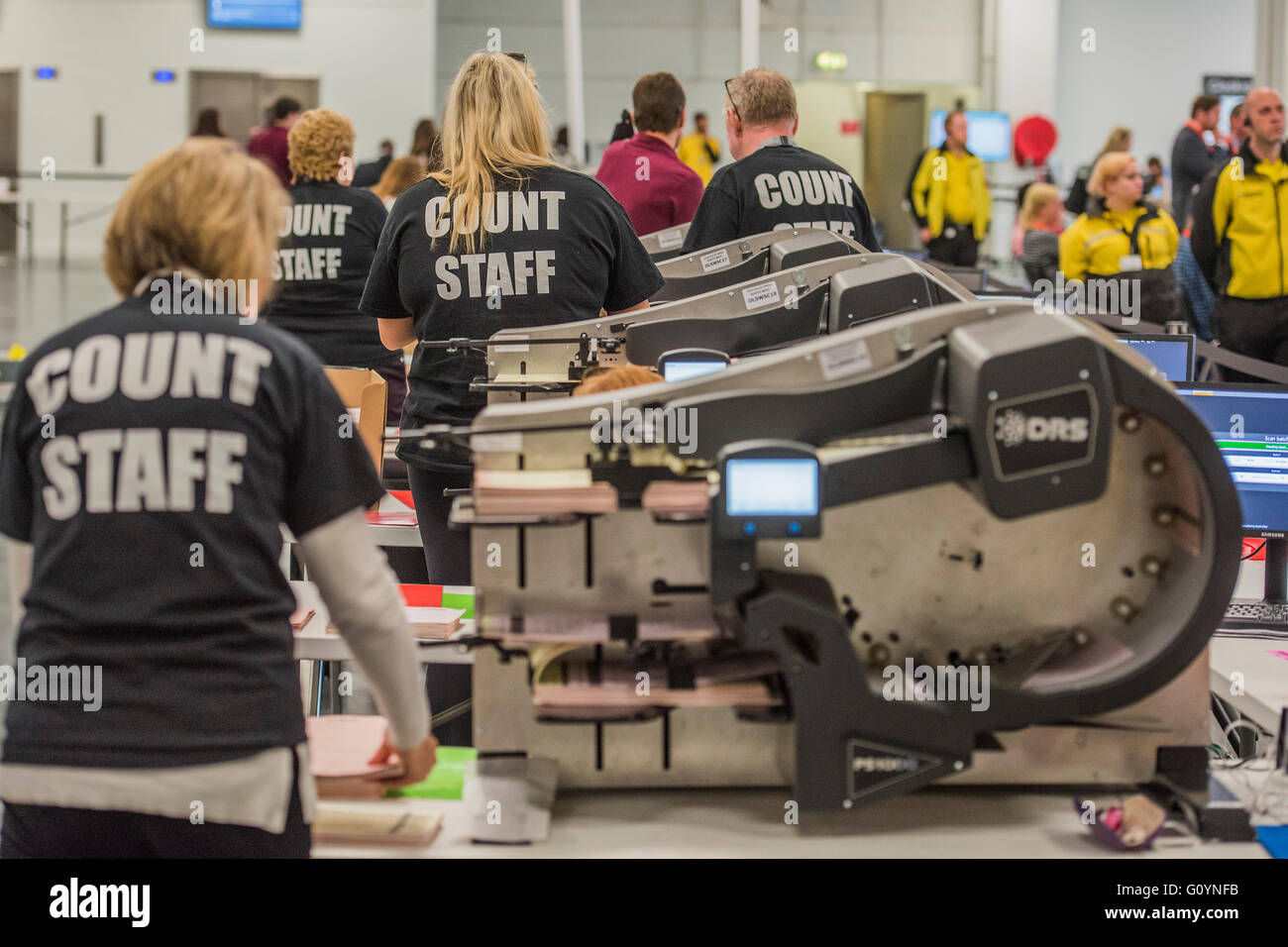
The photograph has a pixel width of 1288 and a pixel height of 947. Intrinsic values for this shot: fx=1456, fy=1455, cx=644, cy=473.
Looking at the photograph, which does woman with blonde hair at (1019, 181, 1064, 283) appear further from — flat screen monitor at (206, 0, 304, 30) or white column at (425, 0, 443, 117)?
flat screen monitor at (206, 0, 304, 30)

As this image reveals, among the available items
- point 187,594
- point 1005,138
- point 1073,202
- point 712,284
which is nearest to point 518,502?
point 187,594

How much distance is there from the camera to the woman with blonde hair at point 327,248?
506cm

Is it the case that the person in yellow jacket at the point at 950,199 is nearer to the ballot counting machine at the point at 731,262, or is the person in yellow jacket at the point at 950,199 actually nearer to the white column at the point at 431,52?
the white column at the point at 431,52

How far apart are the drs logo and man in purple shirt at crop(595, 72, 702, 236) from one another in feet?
13.0

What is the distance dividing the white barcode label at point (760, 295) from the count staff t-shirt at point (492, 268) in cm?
27

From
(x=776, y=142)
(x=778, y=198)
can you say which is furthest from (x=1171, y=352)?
(x=776, y=142)

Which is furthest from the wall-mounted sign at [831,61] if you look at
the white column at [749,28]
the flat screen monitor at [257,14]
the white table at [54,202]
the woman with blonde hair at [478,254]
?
the woman with blonde hair at [478,254]

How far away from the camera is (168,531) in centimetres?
148

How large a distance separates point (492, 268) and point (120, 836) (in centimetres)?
174

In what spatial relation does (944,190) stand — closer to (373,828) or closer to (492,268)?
(492,268)

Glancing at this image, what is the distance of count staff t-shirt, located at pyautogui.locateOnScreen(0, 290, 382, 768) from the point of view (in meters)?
1.47

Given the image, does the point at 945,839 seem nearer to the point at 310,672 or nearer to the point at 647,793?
the point at 647,793

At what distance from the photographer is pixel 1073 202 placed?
29.9ft
